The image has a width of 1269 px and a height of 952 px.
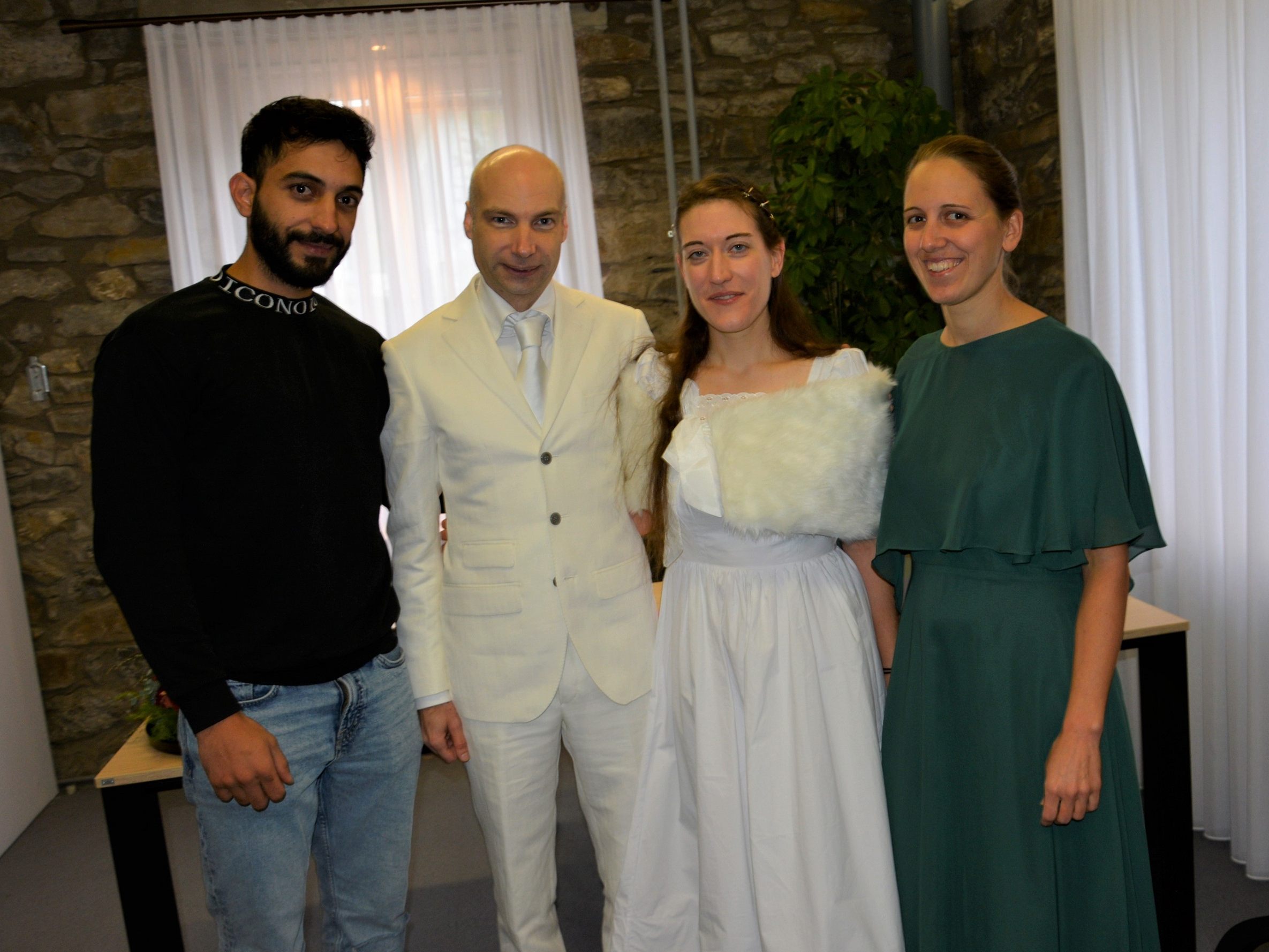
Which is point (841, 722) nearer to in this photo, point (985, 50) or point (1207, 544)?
point (1207, 544)

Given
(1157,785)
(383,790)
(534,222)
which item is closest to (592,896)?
(383,790)

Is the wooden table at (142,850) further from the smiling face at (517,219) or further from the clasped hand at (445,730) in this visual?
the smiling face at (517,219)

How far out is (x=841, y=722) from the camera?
169 centimetres

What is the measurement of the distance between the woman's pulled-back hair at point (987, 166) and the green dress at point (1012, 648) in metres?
0.20

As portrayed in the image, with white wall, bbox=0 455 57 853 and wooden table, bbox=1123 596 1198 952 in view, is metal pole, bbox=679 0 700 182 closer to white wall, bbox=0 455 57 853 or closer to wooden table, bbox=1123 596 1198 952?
wooden table, bbox=1123 596 1198 952

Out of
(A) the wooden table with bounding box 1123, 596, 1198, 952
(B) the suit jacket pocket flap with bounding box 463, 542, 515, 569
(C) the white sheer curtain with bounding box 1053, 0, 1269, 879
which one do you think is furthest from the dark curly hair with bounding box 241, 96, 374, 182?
(C) the white sheer curtain with bounding box 1053, 0, 1269, 879

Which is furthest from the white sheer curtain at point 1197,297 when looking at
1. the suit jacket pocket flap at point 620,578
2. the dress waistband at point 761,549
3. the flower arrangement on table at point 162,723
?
the flower arrangement on table at point 162,723

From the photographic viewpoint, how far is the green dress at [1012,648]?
1.56 metres

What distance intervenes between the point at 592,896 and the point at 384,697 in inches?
55.6

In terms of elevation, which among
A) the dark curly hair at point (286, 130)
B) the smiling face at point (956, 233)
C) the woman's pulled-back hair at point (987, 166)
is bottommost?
the smiling face at point (956, 233)

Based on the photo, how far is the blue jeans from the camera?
1.56m

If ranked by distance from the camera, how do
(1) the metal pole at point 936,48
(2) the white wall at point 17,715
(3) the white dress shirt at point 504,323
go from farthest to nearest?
1. (1) the metal pole at point 936,48
2. (2) the white wall at point 17,715
3. (3) the white dress shirt at point 504,323

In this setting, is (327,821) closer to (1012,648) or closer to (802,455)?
(802,455)

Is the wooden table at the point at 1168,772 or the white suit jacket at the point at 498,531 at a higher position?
the white suit jacket at the point at 498,531
